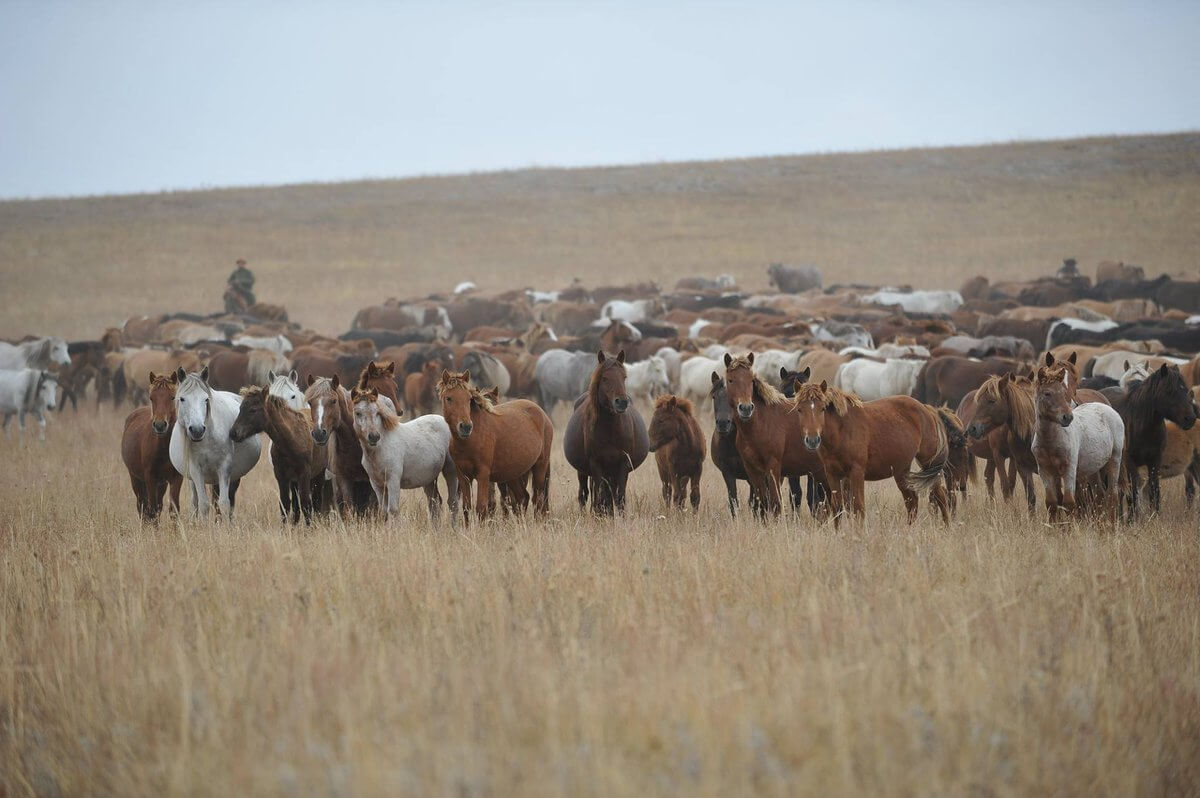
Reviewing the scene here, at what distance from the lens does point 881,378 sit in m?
17.8

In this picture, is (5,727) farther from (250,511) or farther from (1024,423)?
(1024,423)

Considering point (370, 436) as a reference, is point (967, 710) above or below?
below

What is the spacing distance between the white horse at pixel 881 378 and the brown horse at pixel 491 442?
26.2ft

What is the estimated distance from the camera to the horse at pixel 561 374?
→ 68.5 ft

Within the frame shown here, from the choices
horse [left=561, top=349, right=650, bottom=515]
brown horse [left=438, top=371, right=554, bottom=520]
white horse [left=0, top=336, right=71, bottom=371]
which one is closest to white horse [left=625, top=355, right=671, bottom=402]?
horse [left=561, top=349, right=650, bottom=515]

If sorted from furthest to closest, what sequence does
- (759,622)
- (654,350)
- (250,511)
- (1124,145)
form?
(1124,145), (654,350), (250,511), (759,622)

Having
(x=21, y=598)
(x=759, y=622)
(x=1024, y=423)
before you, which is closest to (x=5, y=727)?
(x=21, y=598)

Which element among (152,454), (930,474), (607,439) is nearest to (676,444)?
(607,439)

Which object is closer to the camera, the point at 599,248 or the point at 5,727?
the point at 5,727

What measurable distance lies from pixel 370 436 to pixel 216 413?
1.88 metres

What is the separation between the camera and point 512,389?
21.2 m

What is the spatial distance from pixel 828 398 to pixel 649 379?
1031 centimetres

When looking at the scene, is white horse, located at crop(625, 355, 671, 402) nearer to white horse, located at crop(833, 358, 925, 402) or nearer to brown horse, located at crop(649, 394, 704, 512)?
white horse, located at crop(833, 358, 925, 402)

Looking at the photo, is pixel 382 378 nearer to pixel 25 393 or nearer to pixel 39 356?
pixel 25 393
